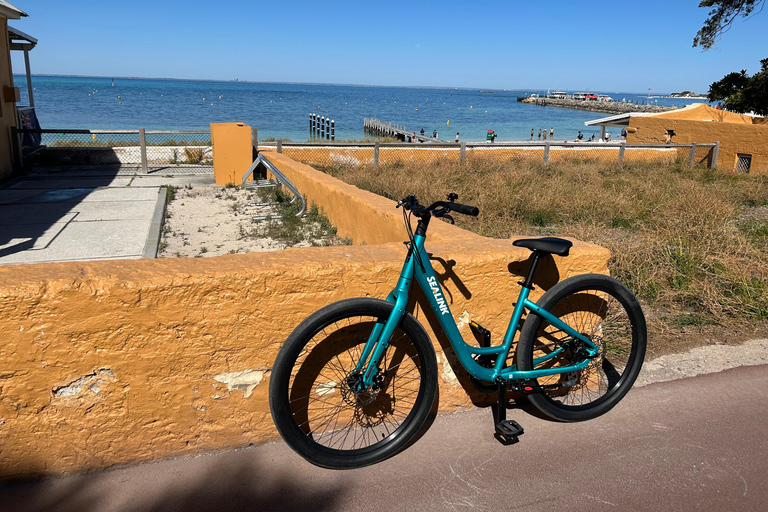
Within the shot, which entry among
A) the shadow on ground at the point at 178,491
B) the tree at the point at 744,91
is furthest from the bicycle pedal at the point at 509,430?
the tree at the point at 744,91

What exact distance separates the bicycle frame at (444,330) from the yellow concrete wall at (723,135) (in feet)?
48.5

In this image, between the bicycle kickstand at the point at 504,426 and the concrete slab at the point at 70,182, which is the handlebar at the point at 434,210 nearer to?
the bicycle kickstand at the point at 504,426

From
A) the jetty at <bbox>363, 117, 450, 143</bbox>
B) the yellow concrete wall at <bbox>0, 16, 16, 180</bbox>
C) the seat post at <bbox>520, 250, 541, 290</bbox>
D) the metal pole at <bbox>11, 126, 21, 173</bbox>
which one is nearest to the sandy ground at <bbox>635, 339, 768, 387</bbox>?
the seat post at <bbox>520, 250, 541, 290</bbox>

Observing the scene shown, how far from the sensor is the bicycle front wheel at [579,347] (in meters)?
2.97

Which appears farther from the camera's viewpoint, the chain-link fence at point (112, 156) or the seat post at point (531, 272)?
the chain-link fence at point (112, 156)

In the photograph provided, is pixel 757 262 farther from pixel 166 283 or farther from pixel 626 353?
pixel 166 283

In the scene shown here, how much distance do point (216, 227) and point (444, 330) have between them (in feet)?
22.0

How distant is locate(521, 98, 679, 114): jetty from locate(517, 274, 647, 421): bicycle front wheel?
104m

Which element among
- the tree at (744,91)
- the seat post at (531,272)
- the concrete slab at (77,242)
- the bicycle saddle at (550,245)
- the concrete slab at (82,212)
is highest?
the tree at (744,91)

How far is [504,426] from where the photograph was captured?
2963 millimetres

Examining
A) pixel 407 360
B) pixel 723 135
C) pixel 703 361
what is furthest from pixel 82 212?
pixel 723 135

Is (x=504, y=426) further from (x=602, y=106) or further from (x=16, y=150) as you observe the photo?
(x=602, y=106)

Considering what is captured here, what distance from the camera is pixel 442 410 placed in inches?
130

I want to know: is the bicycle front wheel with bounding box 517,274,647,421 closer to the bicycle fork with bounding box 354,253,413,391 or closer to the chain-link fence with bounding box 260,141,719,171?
the bicycle fork with bounding box 354,253,413,391
